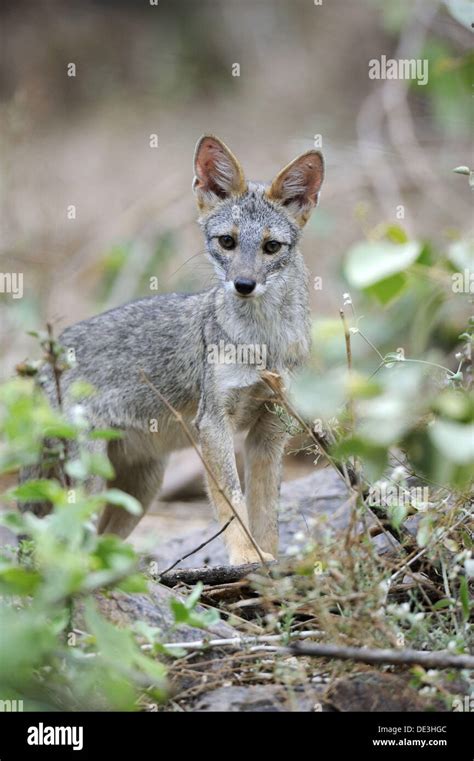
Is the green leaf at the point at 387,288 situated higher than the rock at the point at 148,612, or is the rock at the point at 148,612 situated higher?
the green leaf at the point at 387,288

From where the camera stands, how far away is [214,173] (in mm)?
6629

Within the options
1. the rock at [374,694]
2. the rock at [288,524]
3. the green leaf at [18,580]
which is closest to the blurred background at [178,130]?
the rock at [288,524]

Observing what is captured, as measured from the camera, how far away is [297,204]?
6578 millimetres

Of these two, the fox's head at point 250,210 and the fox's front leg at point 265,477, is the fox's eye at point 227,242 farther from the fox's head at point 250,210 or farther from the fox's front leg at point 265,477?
the fox's front leg at point 265,477

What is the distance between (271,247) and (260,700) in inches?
116

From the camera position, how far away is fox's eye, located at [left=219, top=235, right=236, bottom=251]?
20.7ft

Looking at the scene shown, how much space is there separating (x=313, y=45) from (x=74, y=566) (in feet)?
52.2

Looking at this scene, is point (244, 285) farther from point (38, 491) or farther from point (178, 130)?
point (178, 130)

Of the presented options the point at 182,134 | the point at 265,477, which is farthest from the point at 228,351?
the point at 182,134

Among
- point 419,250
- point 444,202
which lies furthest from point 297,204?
point 444,202

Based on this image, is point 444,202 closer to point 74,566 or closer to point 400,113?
point 400,113

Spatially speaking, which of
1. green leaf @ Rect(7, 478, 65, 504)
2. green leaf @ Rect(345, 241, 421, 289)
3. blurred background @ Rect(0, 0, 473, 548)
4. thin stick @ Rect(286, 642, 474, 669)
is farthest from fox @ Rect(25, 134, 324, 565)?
green leaf @ Rect(345, 241, 421, 289)

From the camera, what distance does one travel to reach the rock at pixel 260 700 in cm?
406

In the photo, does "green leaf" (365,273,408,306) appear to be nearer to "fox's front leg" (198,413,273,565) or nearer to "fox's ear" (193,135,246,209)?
"fox's front leg" (198,413,273,565)
